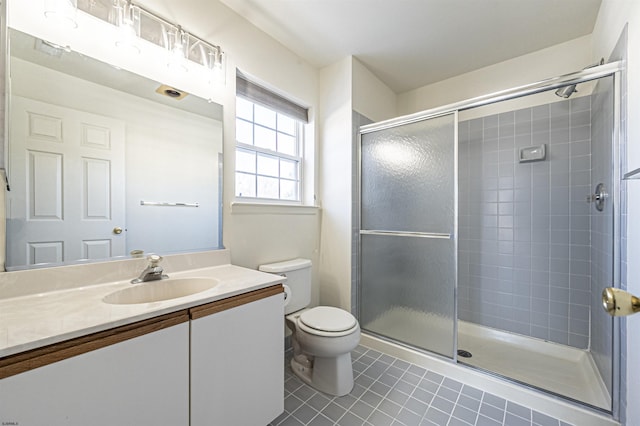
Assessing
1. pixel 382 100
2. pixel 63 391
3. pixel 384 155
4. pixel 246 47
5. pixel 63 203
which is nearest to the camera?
pixel 63 391

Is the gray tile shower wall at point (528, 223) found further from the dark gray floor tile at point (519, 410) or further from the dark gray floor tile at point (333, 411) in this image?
the dark gray floor tile at point (333, 411)

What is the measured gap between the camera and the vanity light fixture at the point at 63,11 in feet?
3.58

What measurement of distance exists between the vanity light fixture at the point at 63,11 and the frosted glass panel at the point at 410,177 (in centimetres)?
191

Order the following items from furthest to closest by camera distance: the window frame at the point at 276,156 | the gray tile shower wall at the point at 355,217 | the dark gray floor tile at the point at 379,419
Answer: the gray tile shower wall at the point at 355,217, the window frame at the point at 276,156, the dark gray floor tile at the point at 379,419

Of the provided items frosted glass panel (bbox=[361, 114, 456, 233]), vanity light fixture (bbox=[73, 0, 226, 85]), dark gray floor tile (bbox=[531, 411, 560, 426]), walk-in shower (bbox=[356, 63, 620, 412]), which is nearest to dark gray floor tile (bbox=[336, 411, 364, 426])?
walk-in shower (bbox=[356, 63, 620, 412])

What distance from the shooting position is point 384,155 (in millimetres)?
2211

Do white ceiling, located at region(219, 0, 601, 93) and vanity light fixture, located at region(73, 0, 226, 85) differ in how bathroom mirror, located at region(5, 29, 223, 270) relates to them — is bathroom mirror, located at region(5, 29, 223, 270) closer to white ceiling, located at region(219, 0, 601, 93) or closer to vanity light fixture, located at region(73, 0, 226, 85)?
vanity light fixture, located at region(73, 0, 226, 85)

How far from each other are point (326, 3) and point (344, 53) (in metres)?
0.54

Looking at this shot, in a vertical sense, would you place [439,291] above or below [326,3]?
below

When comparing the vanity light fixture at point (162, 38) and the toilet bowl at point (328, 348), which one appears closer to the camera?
the vanity light fixture at point (162, 38)

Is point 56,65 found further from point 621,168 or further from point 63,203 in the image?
point 621,168

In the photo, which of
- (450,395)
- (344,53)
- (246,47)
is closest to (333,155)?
(344,53)

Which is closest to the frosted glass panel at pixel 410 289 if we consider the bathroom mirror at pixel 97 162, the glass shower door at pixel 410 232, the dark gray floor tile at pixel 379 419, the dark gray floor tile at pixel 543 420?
the glass shower door at pixel 410 232

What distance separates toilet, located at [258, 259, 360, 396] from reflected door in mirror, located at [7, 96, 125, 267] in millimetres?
954
